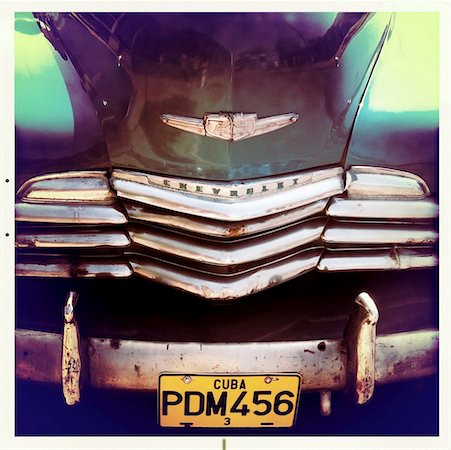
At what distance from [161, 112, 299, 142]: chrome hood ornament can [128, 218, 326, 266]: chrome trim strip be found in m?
0.32

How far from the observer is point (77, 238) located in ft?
6.87

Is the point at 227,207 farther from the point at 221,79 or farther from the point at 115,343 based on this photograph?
the point at 115,343

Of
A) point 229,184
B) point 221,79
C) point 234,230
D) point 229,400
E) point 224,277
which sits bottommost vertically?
point 229,400

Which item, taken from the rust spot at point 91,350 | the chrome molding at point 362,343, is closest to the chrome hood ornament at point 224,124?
the chrome molding at point 362,343

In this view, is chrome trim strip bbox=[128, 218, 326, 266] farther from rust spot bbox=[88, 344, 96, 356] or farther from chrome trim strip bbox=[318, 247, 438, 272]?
rust spot bbox=[88, 344, 96, 356]

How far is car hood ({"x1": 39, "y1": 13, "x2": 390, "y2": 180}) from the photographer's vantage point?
78.5 inches

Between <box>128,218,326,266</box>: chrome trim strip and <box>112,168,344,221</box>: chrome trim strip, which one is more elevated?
<box>112,168,344,221</box>: chrome trim strip

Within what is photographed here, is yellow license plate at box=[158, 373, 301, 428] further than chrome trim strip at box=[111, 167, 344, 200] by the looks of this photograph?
Yes

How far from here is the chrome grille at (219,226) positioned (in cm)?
204

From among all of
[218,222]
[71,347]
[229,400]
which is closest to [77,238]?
[71,347]

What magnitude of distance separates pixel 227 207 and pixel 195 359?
50 cm

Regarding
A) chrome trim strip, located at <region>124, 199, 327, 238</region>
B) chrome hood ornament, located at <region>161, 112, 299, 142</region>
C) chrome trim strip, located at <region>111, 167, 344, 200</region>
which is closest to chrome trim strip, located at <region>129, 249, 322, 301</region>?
chrome trim strip, located at <region>124, 199, 327, 238</region>

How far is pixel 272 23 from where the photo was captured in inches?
79.5
